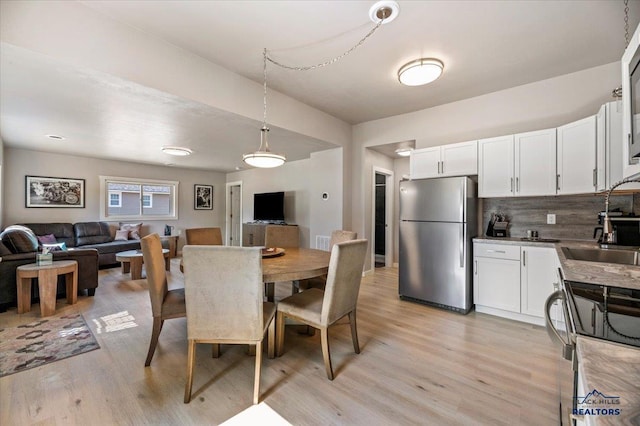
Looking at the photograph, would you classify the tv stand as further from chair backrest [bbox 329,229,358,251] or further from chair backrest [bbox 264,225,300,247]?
chair backrest [bbox 329,229,358,251]

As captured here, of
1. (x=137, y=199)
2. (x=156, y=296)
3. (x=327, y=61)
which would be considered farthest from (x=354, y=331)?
(x=137, y=199)

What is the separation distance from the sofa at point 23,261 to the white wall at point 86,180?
8.10ft

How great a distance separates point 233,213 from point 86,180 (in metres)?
3.52

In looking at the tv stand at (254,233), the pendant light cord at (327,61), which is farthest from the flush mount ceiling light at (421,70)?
the tv stand at (254,233)

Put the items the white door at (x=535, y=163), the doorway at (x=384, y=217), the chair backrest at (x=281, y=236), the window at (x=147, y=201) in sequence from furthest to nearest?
the window at (x=147, y=201), the doorway at (x=384, y=217), the chair backrest at (x=281, y=236), the white door at (x=535, y=163)

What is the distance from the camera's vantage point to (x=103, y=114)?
322cm

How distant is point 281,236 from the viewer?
3592 mm

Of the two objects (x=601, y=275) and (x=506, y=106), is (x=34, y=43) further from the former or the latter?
(x=506, y=106)

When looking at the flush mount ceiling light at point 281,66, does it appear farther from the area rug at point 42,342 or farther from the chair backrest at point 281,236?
the area rug at point 42,342

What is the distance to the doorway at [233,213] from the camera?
8.17m

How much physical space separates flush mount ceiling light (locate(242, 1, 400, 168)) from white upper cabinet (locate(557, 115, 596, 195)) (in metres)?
2.12

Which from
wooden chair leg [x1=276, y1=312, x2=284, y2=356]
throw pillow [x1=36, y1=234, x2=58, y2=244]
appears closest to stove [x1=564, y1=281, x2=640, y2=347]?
wooden chair leg [x1=276, y1=312, x2=284, y2=356]

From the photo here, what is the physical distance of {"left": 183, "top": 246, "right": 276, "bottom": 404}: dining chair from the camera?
5.40ft

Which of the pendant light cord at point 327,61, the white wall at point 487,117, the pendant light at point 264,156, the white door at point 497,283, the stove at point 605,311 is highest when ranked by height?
the pendant light cord at point 327,61
